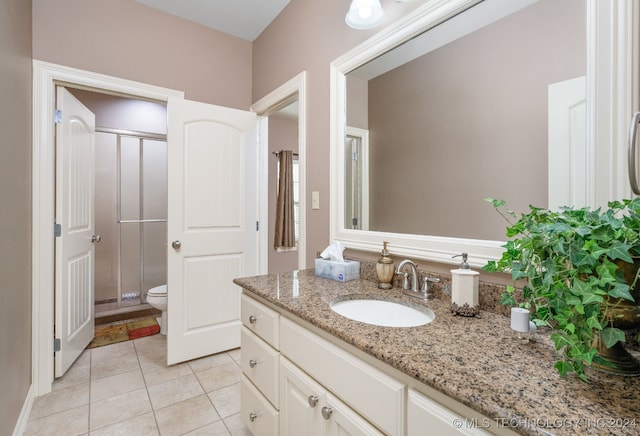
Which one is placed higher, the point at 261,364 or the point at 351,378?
the point at 351,378

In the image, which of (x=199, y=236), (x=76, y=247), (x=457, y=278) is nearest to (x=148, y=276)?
(x=76, y=247)

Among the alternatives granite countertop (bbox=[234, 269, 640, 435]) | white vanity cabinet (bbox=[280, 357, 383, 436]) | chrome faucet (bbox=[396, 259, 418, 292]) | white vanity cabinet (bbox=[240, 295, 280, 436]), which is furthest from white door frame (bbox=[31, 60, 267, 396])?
chrome faucet (bbox=[396, 259, 418, 292])

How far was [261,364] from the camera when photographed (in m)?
1.31

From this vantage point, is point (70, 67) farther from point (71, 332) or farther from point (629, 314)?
point (629, 314)

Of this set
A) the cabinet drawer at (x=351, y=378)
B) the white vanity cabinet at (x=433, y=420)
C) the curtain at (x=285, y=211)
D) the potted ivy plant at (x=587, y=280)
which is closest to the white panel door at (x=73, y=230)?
the curtain at (x=285, y=211)

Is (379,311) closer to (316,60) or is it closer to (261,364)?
(261,364)

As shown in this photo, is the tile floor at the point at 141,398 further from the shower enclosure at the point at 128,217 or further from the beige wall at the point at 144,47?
the beige wall at the point at 144,47

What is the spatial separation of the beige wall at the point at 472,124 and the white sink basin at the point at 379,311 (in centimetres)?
34

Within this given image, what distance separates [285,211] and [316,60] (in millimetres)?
1896

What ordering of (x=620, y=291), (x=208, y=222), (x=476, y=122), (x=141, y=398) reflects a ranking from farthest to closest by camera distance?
(x=208, y=222) < (x=141, y=398) < (x=476, y=122) < (x=620, y=291)

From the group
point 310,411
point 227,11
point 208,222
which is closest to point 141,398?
point 208,222

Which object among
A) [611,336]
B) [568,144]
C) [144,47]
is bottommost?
[611,336]

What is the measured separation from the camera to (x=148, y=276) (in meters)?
3.64

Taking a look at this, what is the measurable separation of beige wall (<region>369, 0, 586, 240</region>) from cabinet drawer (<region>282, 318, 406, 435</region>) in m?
0.66
